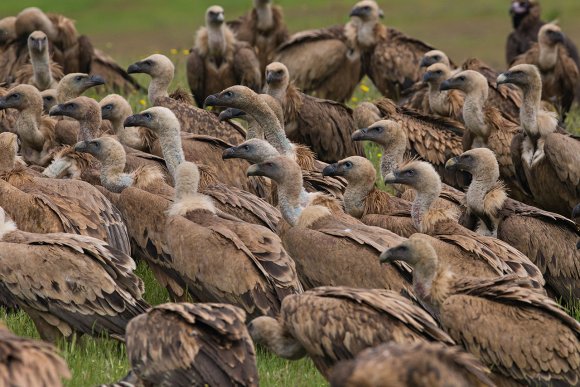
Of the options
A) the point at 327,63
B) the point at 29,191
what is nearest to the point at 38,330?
the point at 29,191

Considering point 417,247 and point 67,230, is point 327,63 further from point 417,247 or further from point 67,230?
point 417,247

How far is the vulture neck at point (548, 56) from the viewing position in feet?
53.4

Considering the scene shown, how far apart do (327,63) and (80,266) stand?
866cm

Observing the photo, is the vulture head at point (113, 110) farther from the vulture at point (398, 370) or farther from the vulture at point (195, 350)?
the vulture at point (398, 370)

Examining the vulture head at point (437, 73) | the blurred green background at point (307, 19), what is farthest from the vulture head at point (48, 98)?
the blurred green background at point (307, 19)

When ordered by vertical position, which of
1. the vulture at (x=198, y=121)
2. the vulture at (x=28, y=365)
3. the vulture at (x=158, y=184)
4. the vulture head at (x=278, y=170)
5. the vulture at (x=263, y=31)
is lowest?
the vulture at (x=263, y=31)

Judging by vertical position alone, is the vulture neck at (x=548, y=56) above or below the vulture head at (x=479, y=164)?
below

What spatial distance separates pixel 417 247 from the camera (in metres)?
8.66

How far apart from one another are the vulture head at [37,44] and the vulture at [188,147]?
128 inches

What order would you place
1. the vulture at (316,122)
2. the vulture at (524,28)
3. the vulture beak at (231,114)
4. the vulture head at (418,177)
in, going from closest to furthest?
the vulture head at (418,177)
the vulture beak at (231,114)
the vulture at (316,122)
the vulture at (524,28)

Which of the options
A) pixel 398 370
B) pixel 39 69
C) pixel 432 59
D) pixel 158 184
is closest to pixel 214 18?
pixel 39 69

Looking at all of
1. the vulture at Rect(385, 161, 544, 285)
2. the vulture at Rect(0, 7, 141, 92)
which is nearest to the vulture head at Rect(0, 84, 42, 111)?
the vulture at Rect(0, 7, 141, 92)

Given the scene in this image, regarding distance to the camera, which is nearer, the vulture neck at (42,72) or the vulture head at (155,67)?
the vulture head at (155,67)

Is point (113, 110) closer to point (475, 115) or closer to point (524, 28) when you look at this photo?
point (475, 115)
